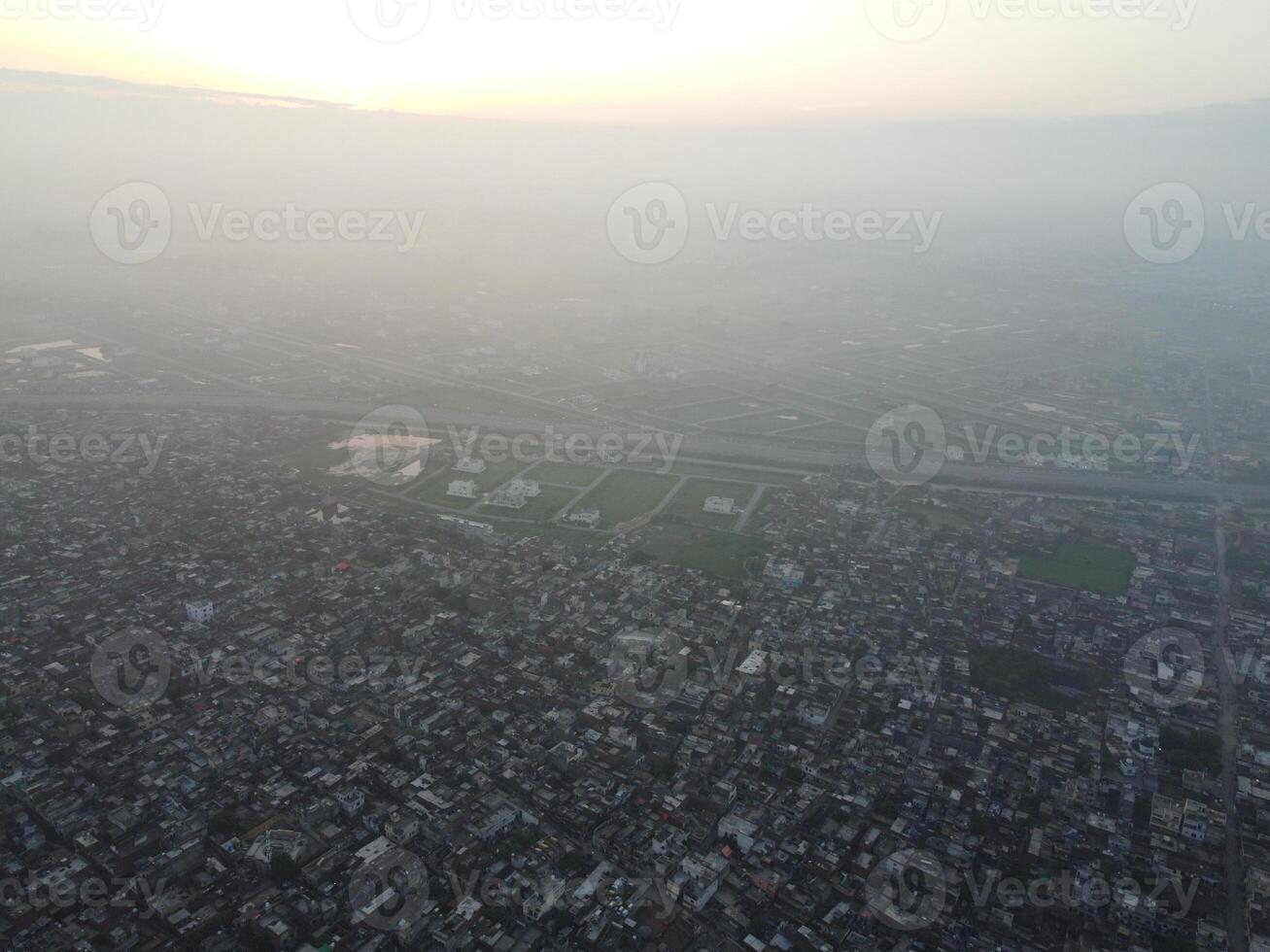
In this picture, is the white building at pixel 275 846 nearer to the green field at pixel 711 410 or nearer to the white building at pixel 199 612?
the white building at pixel 199 612

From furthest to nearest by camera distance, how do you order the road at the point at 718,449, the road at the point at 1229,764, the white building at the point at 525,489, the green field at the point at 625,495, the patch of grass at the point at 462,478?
1. the road at the point at 718,449
2. the white building at the point at 525,489
3. the patch of grass at the point at 462,478
4. the green field at the point at 625,495
5. the road at the point at 1229,764

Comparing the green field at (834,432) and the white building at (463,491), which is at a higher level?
the green field at (834,432)

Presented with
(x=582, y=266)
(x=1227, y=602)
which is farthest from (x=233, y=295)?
(x=1227, y=602)

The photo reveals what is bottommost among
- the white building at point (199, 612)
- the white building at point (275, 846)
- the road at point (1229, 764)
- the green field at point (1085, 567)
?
the white building at point (275, 846)

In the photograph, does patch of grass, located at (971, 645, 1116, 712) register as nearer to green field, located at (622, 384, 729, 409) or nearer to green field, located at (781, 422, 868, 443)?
green field, located at (781, 422, 868, 443)

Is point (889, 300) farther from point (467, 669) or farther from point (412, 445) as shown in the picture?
point (467, 669)

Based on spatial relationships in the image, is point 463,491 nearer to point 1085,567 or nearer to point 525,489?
point 525,489

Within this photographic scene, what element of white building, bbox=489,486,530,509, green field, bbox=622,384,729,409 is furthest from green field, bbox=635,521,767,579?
green field, bbox=622,384,729,409

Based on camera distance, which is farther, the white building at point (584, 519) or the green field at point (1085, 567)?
the white building at point (584, 519)

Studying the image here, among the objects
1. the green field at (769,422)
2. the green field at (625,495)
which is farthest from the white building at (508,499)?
the green field at (769,422)
